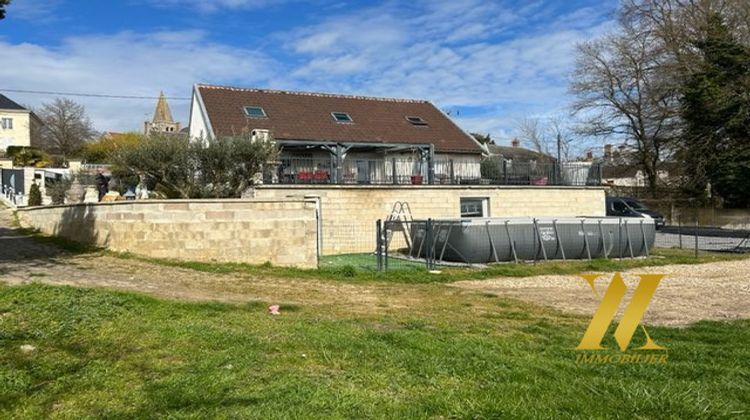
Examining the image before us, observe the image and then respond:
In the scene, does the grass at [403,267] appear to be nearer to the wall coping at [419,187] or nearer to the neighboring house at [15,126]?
the wall coping at [419,187]

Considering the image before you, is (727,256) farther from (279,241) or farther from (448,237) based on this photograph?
(279,241)

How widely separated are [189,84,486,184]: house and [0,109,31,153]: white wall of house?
4140 cm

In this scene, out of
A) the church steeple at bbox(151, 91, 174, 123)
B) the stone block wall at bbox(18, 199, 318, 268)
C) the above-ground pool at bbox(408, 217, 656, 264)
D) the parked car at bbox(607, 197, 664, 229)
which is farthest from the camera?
the church steeple at bbox(151, 91, 174, 123)

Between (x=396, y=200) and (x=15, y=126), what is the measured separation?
55.7m

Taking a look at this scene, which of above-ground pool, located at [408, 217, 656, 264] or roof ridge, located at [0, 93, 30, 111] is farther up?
roof ridge, located at [0, 93, 30, 111]

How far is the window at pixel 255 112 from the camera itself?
26.4m

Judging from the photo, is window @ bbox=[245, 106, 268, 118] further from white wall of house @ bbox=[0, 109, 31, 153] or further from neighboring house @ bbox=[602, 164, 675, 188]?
white wall of house @ bbox=[0, 109, 31, 153]

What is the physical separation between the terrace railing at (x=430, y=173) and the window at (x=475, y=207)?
87cm

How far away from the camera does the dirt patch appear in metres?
8.46

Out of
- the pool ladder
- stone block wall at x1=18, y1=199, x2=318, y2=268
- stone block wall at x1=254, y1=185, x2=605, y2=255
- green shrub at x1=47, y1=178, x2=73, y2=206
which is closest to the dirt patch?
stone block wall at x1=18, y1=199, x2=318, y2=268

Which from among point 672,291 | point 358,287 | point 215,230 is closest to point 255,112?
point 215,230

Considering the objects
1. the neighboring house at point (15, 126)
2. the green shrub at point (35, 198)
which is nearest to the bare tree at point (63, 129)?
the neighboring house at point (15, 126)

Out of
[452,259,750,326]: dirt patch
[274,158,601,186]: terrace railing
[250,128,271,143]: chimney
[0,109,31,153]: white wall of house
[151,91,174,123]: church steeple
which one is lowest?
[452,259,750,326]: dirt patch

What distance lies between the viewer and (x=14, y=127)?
194 ft
